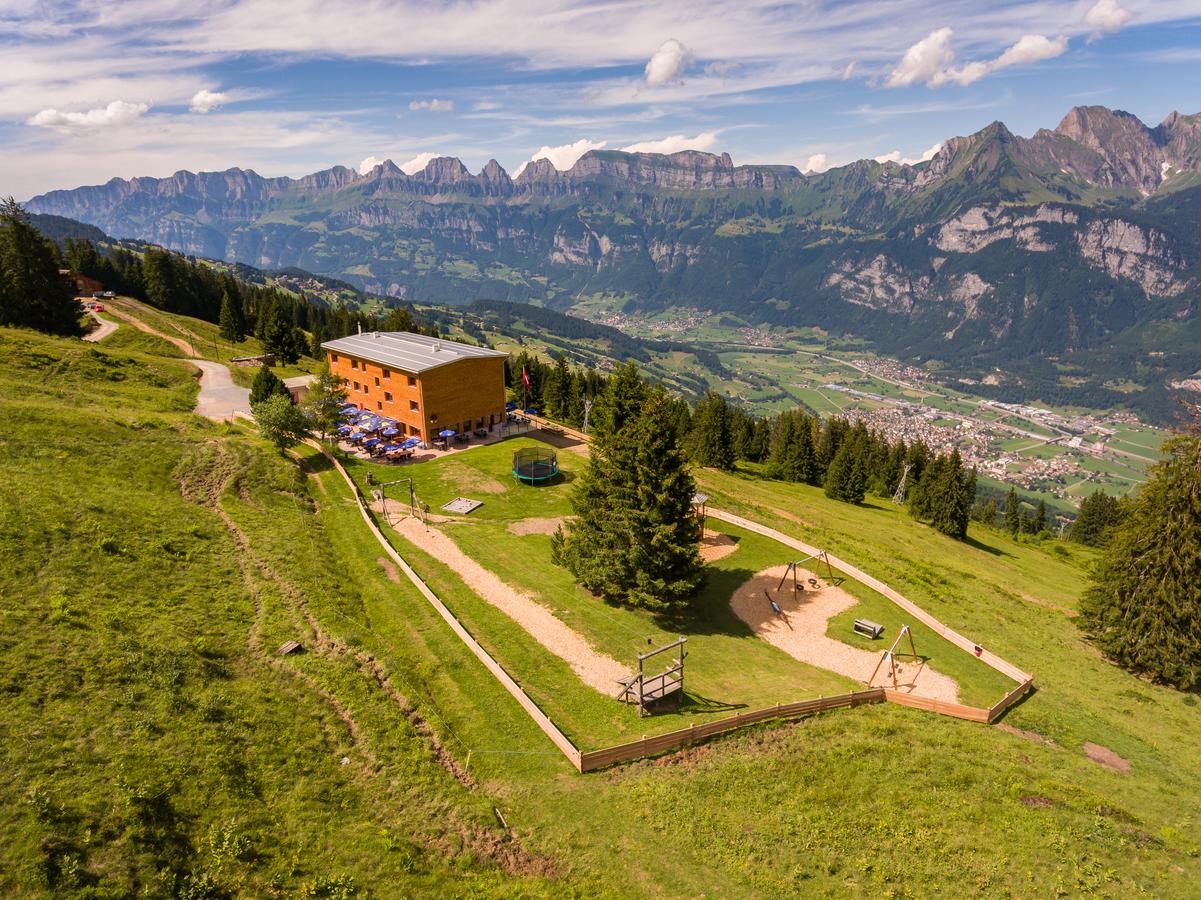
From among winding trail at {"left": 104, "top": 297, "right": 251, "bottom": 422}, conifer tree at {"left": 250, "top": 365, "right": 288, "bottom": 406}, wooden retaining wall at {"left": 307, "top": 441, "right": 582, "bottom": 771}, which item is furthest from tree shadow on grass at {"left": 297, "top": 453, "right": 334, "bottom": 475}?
winding trail at {"left": 104, "top": 297, "right": 251, "bottom": 422}

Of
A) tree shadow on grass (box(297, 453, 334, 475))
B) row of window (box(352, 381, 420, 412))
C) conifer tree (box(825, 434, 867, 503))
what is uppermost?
row of window (box(352, 381, 420, 412))

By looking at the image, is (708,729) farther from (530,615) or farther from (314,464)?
(314,464)

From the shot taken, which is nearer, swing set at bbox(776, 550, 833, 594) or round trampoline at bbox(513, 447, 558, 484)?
swing set at bbox(776, 550, 833, 594)

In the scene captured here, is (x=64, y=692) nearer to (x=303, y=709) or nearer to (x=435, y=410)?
(x=303, y=709)

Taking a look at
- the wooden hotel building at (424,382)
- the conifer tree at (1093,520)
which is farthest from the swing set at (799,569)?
the conifer tree at (1093,520)

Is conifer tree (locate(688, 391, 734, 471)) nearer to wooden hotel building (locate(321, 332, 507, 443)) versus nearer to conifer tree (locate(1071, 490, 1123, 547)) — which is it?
wooden hotel building (locate(321, 332, 507, 443))

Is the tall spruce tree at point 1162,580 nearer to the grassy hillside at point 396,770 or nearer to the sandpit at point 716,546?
the grassy hillside at point 396,770
